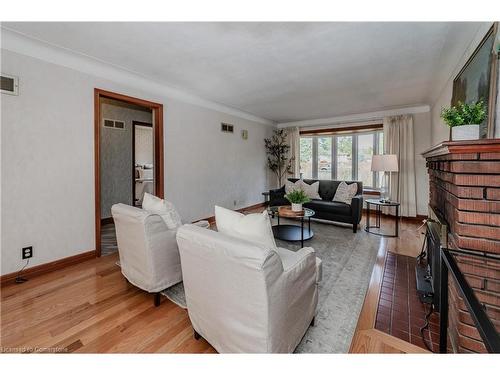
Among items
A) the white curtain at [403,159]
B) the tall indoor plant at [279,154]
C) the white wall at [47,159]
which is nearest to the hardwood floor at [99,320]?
the white wall at [47,159]

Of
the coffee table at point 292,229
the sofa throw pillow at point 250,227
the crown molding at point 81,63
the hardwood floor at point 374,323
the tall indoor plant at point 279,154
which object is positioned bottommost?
the hardwood floor at point 374,323

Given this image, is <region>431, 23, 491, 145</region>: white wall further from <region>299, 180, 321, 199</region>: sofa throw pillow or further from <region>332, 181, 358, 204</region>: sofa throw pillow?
<region>299, 180, 321, 199</region>: sofa throw pillow

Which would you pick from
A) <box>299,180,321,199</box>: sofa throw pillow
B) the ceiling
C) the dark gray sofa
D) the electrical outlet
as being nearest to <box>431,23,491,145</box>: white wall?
the ceiling

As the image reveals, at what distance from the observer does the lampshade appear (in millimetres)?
3953

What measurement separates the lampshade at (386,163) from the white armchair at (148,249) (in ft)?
12.0

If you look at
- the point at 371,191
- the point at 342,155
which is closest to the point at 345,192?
the point at 371,191

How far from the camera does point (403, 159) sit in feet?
16.0

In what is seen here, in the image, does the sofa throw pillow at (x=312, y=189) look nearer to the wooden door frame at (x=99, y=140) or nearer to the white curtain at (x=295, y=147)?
the white curtain at (x=295, y=147)

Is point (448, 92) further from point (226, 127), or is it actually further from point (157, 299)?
point (157, 299)

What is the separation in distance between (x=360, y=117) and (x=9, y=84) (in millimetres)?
6012

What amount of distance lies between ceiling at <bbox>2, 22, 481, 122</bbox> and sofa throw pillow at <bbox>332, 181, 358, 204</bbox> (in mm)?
1680

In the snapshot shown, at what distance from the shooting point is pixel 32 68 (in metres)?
2.41

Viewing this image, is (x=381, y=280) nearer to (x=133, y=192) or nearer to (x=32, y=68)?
(x=32, y=68)

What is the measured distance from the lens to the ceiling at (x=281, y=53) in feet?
6.98
